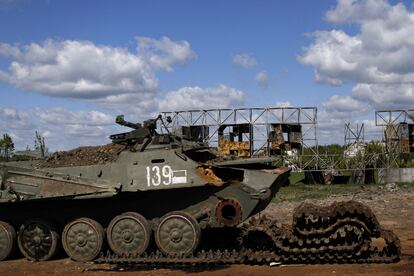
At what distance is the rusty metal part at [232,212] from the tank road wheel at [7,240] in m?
4.67

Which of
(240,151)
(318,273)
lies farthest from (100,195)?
(240,151)

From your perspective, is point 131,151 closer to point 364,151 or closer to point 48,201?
point 48,201

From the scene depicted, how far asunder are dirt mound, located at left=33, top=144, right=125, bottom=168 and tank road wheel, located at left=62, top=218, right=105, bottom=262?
51.5 inches

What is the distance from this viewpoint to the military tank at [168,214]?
37.3 ft

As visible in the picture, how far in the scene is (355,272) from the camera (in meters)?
10.7

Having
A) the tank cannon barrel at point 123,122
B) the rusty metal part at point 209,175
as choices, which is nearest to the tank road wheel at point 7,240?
→ the tank cannon barrel at point 123,122

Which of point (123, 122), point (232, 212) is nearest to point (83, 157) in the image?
point (123, 122)

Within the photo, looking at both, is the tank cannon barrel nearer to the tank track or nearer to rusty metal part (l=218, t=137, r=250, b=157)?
the tank track

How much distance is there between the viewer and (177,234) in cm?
1207

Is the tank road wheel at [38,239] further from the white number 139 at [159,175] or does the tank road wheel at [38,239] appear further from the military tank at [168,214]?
the white number 139 at [159,175]

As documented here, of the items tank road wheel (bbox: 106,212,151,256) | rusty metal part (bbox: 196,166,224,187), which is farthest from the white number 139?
tank road wheel (bbox: 106,212,151,256)

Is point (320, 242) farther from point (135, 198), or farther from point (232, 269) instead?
point (135, 198)

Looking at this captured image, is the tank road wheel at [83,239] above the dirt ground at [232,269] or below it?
above

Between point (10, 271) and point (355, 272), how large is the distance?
21.9 feet
